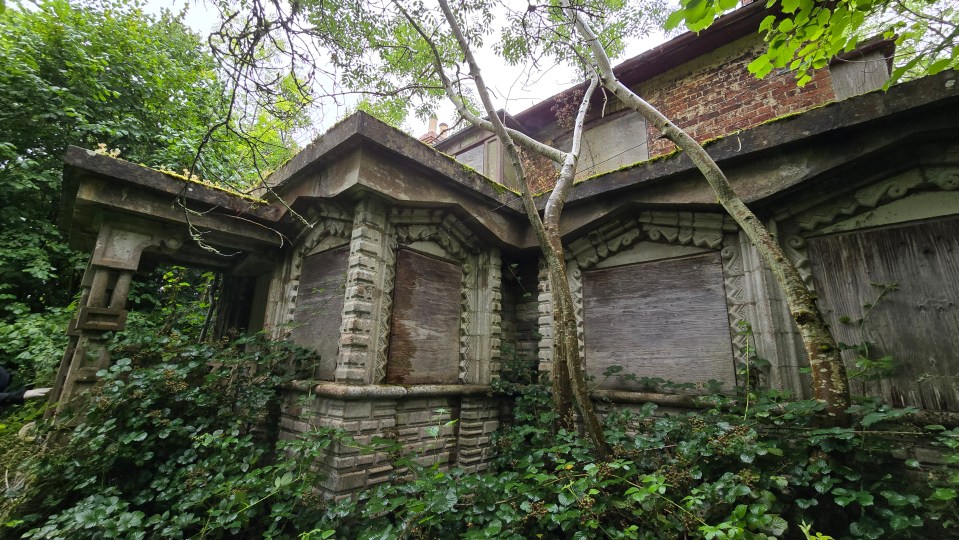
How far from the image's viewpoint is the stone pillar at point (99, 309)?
13.5 ft

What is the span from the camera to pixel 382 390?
3996mm

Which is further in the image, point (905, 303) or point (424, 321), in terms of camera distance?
point (424, 321)

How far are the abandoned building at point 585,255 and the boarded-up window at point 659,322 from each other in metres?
0.02

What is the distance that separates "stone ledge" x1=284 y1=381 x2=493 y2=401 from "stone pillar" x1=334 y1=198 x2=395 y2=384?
0.13 metres

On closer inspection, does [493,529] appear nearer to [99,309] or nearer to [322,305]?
[322,305]

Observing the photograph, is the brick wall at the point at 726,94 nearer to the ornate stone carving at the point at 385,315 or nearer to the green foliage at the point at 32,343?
the ornate stone carving at the point at 385,315

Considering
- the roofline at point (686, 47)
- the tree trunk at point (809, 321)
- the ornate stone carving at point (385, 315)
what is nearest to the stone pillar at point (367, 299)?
the ornate stone carving at point (385, 315)

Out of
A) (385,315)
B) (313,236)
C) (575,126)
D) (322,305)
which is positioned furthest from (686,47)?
(322,305)

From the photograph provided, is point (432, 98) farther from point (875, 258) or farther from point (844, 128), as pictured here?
point (875, 258)

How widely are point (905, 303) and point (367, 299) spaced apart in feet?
16.4

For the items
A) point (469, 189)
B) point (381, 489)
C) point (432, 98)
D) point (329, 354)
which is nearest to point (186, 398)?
point (329, 354)

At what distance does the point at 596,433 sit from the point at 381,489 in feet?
5.78

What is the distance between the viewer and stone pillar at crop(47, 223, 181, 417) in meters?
4.12

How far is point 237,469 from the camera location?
3.46 m
